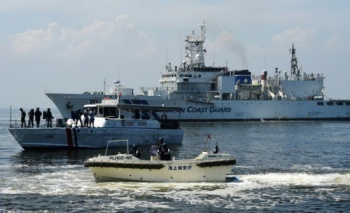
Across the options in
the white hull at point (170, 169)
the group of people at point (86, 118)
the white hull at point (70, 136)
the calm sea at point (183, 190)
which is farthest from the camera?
the group of people at point (86, 118)

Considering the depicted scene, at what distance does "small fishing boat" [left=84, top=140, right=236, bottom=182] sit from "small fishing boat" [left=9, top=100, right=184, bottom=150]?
1658 cm

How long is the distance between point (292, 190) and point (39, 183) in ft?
36.5

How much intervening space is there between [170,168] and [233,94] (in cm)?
7321

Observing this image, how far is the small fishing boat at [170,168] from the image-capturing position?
2644 centimetres

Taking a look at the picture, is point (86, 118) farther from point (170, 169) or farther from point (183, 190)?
point (183, 190)

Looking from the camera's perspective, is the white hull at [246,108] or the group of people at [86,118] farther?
the white hull at [246,108]

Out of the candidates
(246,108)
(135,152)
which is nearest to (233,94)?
(246,108)

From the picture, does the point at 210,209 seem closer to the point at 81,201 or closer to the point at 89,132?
the point at 81,201

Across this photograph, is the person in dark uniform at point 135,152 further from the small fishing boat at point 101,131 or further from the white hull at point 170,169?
the small fishing boat at point 101,131

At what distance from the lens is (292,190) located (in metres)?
25.5

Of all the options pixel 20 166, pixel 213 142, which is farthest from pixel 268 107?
pixel 20 166

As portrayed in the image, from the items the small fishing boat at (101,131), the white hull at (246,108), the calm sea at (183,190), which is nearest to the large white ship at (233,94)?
the white hull at (246,108)

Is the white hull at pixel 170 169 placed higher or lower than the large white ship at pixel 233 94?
lower

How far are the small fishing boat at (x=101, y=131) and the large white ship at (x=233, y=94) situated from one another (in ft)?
139
